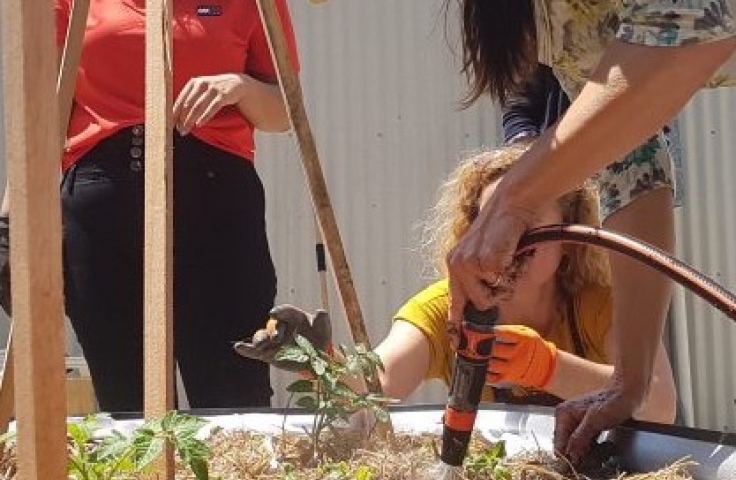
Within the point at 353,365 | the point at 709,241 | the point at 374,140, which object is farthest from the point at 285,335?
the point at 709,241

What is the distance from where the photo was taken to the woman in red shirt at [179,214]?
128cm

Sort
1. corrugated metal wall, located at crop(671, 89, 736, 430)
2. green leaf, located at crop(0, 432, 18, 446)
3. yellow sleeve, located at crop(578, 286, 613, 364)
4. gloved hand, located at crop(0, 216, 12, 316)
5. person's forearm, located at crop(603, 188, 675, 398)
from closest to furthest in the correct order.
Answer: green leaf, located at crop(0, 432, 18, 446) → person's forearm, located at crop(603, 188, 675, 398) → gloved hand, located at crop(0, 216, 12, 316) → yellow sleeve, located at crop(578, 286, 613, 364) → corrugated metal wall, located at crop(671, 89, 736, 430)

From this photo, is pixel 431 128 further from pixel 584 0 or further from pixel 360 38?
pixel 584 0

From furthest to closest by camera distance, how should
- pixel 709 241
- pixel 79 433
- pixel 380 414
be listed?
pixel 709 241 → pixel 380 414 → pixel 79 433

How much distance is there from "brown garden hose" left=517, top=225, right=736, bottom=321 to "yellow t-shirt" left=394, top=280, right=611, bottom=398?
23.4 inches

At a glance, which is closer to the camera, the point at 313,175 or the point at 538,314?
the point at 313,175

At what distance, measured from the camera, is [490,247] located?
747 mm

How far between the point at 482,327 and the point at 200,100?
501 mm

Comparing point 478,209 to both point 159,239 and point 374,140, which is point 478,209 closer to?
point 159,239

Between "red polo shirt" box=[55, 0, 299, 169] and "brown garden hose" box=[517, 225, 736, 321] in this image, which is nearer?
"brown garden hose" box=[517, 225, 736, 321]

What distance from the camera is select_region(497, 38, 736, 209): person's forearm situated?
0.70 m

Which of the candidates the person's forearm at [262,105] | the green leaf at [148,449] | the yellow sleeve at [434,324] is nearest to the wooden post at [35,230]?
the green leaf at [148,449]

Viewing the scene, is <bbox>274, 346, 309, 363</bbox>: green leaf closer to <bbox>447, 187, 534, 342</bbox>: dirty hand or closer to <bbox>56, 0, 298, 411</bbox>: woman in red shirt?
<bbox>447, 187, 534, 342</bbox>: dirty hand

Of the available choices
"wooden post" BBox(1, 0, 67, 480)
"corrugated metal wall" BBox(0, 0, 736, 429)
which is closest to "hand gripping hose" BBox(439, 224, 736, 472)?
"wooden post" BBox(1, 0, 67, 480)
